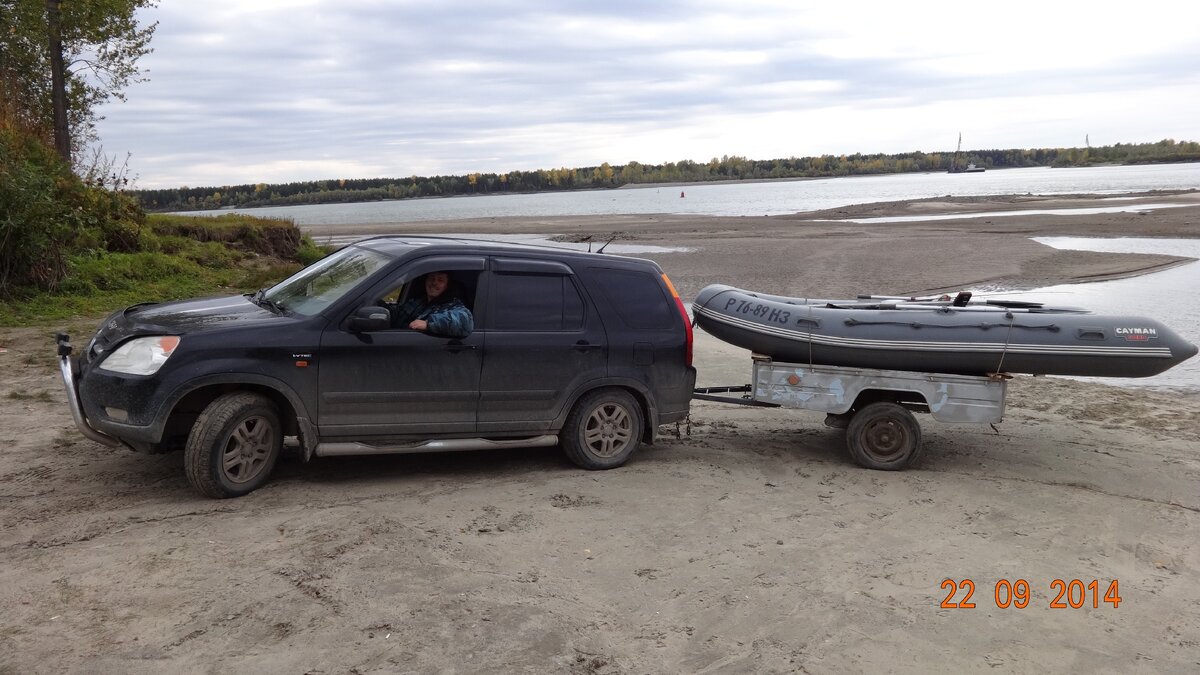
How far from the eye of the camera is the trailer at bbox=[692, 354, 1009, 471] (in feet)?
25.3

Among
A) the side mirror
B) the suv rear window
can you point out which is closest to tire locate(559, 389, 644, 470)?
the suv rear window

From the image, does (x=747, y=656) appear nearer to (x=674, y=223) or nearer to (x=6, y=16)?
(x=6, y=16)

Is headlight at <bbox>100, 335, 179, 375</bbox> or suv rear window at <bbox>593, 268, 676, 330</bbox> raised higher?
suv rear window at <bbox>593, 268, 676, 330</bbox>

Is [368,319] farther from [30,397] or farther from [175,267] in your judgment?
[175,267]

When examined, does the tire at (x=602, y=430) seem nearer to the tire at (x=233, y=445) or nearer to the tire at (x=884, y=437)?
the tire at (x=884, y=437)

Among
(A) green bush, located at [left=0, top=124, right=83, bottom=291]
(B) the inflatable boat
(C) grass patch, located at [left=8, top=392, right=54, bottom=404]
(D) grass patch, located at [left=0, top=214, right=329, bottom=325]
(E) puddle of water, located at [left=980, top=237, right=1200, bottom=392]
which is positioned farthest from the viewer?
(D) grass patch, located at [left=0, top=214, right=329, bottom=325]

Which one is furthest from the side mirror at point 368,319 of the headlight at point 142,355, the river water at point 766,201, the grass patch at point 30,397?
the river water at point 766,201

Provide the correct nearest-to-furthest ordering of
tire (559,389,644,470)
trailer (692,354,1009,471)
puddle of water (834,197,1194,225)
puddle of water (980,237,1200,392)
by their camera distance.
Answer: tire (559,389,644,470)
trailer (692,354,1009,471)
puddle of water (980,237,1200,392)
puddle of water (834,197,1194,225)

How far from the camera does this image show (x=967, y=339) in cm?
766

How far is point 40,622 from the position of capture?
434 cm

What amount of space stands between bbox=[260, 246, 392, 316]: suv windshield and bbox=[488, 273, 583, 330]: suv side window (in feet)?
2.87

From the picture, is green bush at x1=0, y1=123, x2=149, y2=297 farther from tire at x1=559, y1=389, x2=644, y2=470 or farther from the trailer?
the trailer

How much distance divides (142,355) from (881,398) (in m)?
5.78
